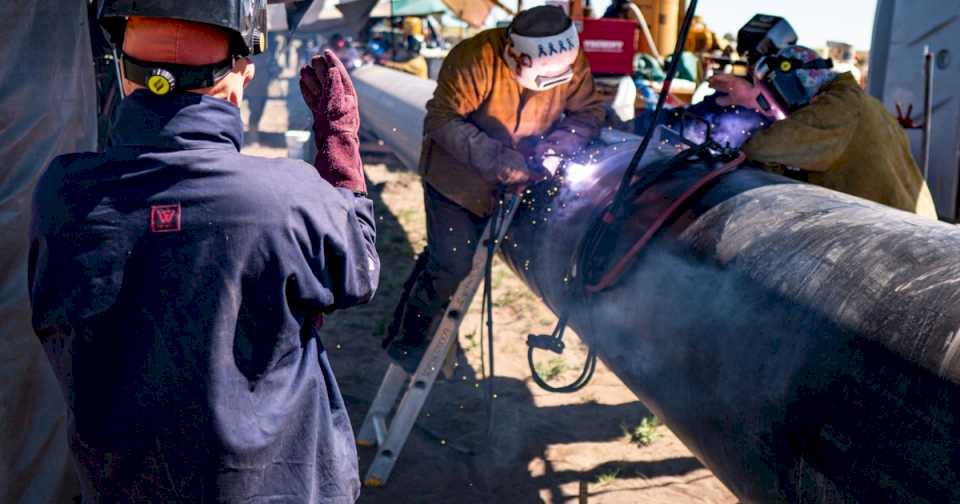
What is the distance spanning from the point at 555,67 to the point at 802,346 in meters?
2.11

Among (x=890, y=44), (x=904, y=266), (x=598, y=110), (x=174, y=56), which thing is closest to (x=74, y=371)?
(x=174, y=56)

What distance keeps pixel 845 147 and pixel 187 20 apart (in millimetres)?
2662

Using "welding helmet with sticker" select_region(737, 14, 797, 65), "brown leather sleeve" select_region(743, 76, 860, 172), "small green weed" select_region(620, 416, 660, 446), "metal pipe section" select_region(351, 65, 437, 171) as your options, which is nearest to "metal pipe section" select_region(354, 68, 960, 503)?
"brown leather sleeve" select_region(743, 76, 860, 172)

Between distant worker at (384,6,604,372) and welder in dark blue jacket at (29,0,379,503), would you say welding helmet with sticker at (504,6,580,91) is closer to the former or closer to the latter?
distant worker at (384,6,604,372)

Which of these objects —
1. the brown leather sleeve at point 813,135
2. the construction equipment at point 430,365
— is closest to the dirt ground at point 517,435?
the construction equipment at point 430,365

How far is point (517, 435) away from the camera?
4723mm

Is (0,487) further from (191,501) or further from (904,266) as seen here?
(904,266)

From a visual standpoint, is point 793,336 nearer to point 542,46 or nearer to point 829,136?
point 829,136

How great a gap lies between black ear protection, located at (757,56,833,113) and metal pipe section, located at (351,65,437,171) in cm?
373

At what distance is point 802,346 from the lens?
Result: 6.61ft

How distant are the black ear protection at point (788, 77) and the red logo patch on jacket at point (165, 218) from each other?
2772 mm

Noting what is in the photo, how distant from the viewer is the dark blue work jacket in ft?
5.39

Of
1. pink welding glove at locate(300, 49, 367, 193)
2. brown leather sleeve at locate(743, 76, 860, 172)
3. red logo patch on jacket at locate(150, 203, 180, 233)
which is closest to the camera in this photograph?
red logo patch on jacket at locate(150, 203, 180, 233)

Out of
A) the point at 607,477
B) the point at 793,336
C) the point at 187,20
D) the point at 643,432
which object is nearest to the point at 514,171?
the point at 607,477
